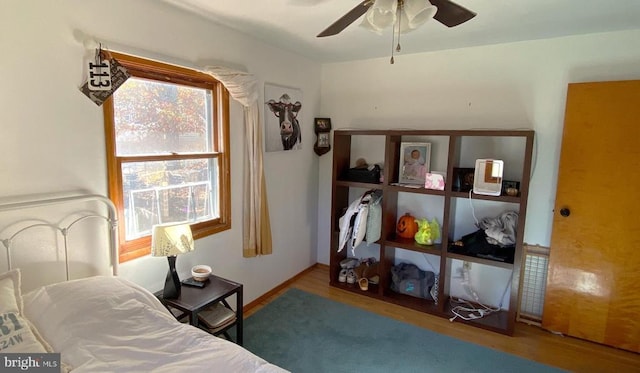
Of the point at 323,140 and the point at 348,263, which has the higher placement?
the point at 323,140

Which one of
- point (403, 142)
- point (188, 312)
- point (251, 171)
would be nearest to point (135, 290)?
point (188, 312)

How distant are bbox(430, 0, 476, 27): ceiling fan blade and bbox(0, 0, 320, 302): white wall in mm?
1607

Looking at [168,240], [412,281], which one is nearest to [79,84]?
[168,240]

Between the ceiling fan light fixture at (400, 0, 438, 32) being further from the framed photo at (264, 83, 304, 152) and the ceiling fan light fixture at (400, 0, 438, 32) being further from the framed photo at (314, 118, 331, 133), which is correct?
the framed photo at (314, 118, 331, 133)

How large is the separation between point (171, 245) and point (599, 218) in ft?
9.82

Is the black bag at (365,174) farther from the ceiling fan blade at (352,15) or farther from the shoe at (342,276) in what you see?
the ceiling fan blade at (352,15)

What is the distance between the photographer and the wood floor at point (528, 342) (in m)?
2.39

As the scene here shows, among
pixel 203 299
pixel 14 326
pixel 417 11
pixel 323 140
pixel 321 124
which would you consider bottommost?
pixel 203 299

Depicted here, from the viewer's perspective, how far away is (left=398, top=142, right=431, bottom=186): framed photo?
10.3ft

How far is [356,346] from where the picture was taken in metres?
2.51

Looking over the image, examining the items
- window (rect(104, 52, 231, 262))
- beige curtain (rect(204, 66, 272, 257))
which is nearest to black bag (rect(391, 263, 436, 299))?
beige curtain (rect(204, 66, 272, 257))

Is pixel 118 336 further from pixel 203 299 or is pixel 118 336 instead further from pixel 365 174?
pixel 365 174

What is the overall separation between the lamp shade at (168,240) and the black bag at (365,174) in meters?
1.75

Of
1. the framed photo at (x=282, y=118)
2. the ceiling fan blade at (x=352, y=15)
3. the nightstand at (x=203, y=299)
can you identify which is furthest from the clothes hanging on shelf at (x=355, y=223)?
the ceiling fan blade at (x=352, y=15)
